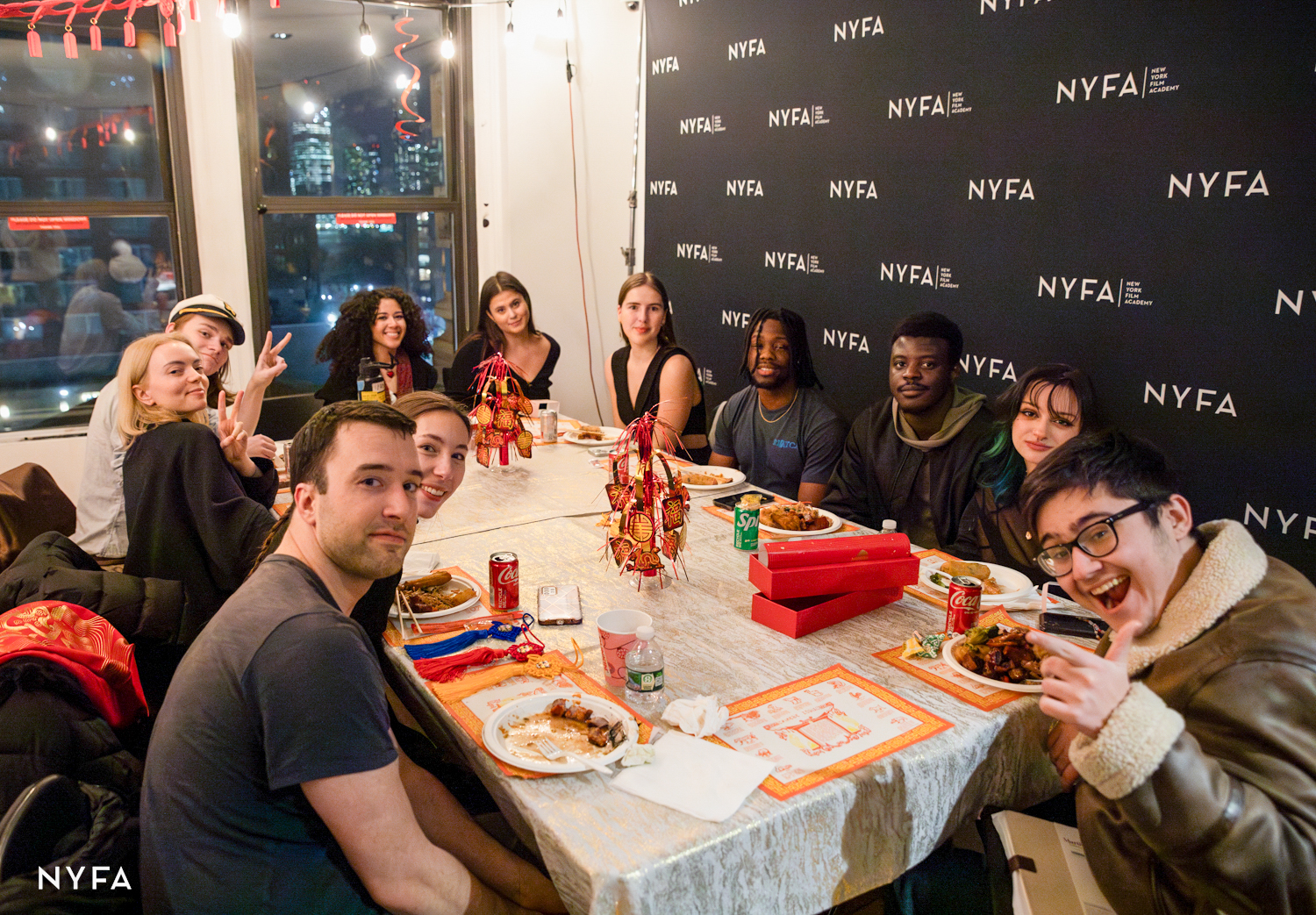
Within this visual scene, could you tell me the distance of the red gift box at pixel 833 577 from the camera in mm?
1969

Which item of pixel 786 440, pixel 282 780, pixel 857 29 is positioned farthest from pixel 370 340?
pixel 282 780

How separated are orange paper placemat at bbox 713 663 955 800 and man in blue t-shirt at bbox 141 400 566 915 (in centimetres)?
52

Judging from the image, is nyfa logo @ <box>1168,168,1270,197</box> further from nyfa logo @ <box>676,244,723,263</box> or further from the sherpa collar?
nyfa logo @ <box>676,244,723,263</box>

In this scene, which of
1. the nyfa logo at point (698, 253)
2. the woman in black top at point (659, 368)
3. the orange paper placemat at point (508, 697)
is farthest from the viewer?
the nyfa logo at point (698, 253)

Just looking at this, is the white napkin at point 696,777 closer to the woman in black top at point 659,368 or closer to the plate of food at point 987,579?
the plate of food at point 987,579

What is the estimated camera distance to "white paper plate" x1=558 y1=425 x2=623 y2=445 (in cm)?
362

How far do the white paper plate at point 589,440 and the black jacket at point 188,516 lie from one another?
142 cm

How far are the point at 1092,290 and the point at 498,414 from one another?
6.77 ft

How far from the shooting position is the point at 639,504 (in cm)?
210

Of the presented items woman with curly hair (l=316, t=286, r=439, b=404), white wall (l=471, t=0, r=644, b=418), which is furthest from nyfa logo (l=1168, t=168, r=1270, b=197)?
woman with curly hair (l=316, t=286, r=439, b=404)

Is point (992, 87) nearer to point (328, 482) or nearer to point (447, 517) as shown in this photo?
point (447, 517)

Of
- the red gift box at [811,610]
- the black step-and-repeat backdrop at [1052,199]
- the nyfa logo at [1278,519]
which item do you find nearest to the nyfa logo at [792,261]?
the black step-and-repeat backdrop at [1052,199]

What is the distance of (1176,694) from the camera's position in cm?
136

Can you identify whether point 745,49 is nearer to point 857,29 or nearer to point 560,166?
point 857,29
